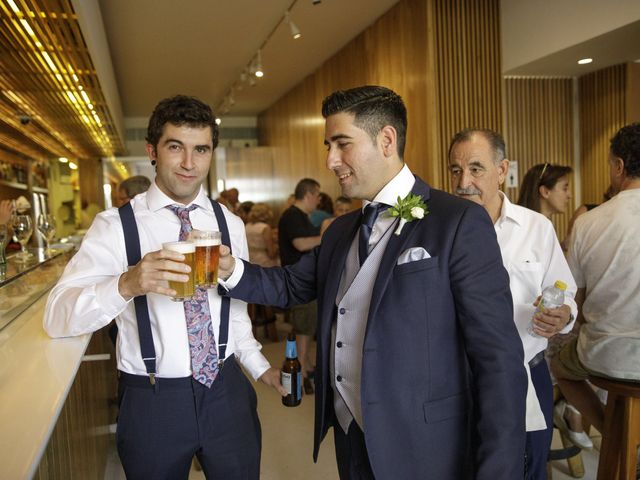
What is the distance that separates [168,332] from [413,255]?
0.88 metres

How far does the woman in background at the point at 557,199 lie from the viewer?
3539mm

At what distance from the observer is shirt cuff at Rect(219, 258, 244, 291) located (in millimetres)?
1903

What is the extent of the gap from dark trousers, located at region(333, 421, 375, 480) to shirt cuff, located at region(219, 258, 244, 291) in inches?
24.7

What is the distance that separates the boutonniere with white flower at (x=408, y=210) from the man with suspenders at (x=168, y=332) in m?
0.71

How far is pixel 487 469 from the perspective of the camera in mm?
1469

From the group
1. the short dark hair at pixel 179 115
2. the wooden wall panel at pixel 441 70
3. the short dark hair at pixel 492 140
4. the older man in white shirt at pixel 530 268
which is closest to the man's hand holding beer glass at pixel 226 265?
the short dark hair at pixel 179 115

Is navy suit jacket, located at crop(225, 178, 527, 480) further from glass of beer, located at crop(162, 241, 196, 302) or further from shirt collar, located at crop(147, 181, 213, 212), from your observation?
shirt collar, located at crop(147, 181, 213, 212)

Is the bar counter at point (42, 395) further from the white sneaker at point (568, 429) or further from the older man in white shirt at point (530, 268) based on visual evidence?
the white sneaker at point (568, 429)

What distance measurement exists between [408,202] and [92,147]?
1042 centimetres

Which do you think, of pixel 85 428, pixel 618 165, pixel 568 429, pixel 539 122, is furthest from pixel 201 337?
pixel 539 122

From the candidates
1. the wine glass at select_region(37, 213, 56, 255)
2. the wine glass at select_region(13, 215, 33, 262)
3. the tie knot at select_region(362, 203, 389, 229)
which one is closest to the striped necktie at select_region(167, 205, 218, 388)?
the tie knot at select_region(362, 203, 389, 229)

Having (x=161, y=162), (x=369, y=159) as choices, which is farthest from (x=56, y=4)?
(x=369, y=159)

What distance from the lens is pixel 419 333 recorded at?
1521 millimetres

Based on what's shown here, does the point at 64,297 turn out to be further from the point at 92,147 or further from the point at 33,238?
the point at 92,147
